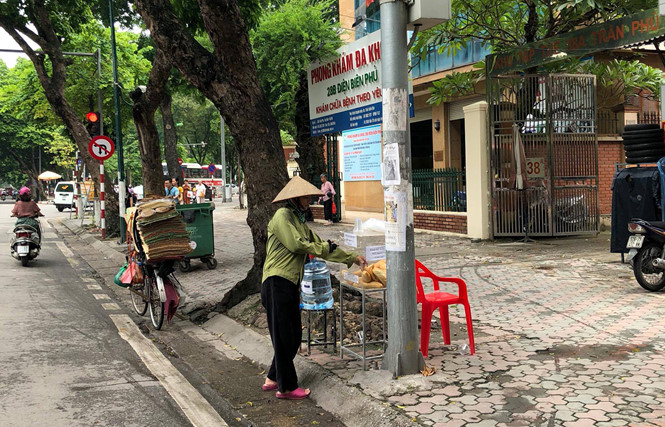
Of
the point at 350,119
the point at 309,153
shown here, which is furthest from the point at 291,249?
the point at 309,153

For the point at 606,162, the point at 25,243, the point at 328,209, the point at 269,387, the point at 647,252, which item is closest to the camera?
the point at 269,387

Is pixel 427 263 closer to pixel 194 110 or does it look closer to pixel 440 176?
pixel 440 176

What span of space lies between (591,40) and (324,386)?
8225 mm

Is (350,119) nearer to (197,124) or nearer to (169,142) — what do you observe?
(169,142)

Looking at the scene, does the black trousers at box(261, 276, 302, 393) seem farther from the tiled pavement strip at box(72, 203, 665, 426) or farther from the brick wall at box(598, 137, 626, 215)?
the brick wall at box(598, 137, 626, 215)

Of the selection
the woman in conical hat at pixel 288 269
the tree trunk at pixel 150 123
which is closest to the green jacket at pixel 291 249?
the woman in conical hat at pixel 288 269

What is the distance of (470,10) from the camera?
1520 centimetres

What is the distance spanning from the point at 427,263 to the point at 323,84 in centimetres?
406

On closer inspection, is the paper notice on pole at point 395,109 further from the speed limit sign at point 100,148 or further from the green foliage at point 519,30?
the speed limit sign at point 100,148

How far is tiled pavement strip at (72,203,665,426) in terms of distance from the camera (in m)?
4.40

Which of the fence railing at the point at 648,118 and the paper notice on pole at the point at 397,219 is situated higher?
the fence railing at the point at 648,118

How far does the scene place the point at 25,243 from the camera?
46.2 ft

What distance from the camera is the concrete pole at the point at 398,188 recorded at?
16.3 ft

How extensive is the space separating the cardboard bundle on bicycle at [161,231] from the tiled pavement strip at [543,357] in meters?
1.32
